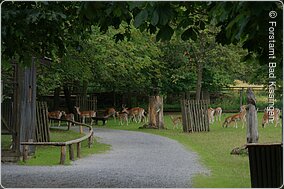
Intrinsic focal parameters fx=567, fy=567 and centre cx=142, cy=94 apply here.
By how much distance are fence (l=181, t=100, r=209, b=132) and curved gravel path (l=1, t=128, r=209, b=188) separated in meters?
7.68

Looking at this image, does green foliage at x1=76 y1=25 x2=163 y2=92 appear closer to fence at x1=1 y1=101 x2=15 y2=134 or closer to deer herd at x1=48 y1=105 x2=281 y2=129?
deer herd at x1=48 y1=105 x2=281 y2=129

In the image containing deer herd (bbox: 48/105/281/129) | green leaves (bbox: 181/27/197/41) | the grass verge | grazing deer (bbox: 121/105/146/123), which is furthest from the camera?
grazing deer (bbox: 121/105/146/123)

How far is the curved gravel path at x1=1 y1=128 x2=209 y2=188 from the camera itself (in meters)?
9.35

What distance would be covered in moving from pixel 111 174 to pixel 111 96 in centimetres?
2605

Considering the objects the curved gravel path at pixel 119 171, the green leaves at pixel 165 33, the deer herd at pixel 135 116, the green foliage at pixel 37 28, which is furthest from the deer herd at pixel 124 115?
the green leaves at pixel 165 33

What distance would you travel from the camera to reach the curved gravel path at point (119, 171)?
935 cm

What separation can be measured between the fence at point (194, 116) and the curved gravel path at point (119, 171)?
7680 millimetres

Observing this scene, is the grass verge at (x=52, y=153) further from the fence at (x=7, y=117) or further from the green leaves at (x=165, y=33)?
the green leaves at (x=165, y=33)

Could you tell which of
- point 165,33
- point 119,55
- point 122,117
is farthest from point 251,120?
point 122,117

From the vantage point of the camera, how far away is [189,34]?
6.75m

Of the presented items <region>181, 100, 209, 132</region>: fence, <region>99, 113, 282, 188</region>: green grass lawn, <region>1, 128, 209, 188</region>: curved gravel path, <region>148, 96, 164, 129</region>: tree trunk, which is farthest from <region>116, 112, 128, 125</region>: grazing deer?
<region>1, 128, 209, 188</region>: curved gravel path

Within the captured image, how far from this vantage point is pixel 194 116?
23969 millimetres

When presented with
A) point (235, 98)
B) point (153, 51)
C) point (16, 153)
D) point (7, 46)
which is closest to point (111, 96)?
point (235, 98)

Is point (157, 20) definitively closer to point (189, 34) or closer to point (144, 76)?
point (189, 34)
